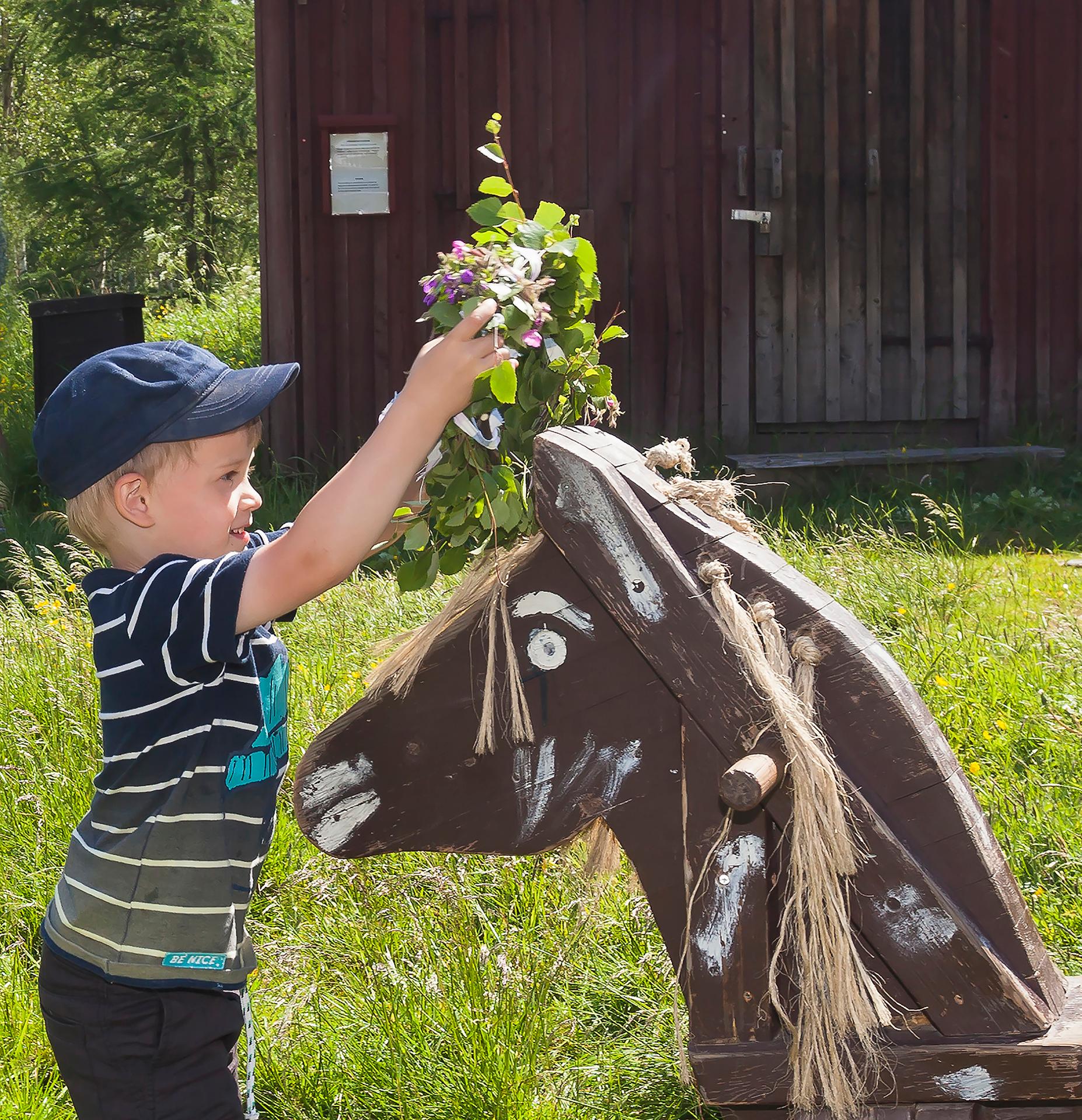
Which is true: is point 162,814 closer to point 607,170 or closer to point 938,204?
point 607,170

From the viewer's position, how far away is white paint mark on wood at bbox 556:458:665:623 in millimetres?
1350

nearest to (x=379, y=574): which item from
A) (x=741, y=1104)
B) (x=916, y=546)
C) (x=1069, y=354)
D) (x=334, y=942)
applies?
(x=916, y=546)

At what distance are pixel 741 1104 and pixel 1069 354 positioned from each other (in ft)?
22.8

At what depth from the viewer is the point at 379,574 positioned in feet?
16.3

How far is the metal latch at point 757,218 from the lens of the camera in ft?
23.0

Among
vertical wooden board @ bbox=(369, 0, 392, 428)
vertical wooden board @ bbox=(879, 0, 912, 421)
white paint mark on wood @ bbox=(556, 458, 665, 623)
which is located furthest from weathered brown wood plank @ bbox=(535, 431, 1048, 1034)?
vertical wooden board @ bbox=(879, 0, 912, 421)

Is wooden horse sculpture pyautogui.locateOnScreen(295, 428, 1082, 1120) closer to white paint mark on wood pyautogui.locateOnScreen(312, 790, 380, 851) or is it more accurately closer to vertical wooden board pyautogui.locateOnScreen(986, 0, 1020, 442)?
white paint mark on wood pyautogui.locateOnScreen(312, 790, 380, 851)

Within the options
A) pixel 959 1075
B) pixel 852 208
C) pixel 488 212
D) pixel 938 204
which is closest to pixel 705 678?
pixel 959 1075

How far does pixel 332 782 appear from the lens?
1509mm

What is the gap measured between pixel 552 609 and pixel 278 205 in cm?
607

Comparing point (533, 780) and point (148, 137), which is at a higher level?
point (148, 137)

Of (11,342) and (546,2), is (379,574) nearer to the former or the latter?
(546,2)

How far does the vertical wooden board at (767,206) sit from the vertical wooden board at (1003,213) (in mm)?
1252

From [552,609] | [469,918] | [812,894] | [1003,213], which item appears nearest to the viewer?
[812,894]
